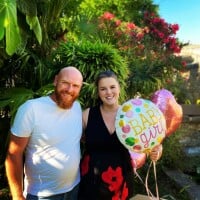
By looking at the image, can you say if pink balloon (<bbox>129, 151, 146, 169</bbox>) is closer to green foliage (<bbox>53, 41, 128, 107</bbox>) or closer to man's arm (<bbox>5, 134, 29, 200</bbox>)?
man's arm (<bbox>5, 134, 29, 200</bbox>)

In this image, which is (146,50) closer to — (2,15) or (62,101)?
(62,101)

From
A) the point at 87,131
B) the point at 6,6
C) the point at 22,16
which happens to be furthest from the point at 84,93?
the point at 6,6

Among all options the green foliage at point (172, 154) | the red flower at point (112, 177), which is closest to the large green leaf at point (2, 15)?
the red flower at point (112, 177)

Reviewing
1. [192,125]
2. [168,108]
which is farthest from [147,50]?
[168,108]

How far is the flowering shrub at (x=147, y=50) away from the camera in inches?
232

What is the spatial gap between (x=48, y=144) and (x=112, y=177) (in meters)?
0.57

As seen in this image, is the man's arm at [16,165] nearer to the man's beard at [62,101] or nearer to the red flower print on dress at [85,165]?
the man's beard at [62,101]

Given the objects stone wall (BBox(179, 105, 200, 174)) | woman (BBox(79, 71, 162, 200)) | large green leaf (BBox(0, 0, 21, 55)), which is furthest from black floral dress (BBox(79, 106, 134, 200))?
stone wall (BBox(179, 105, 200, 174))

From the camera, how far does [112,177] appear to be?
2914 mm

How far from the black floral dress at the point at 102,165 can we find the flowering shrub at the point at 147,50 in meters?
2.90

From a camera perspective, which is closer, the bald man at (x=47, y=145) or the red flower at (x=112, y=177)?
the bald man at (x=47, y=145)

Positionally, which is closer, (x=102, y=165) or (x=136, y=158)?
(x=102, y=165)

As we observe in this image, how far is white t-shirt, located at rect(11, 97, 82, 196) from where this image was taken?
8.57ft

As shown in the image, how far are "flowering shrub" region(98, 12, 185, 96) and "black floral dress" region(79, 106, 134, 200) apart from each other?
2.90 meters
